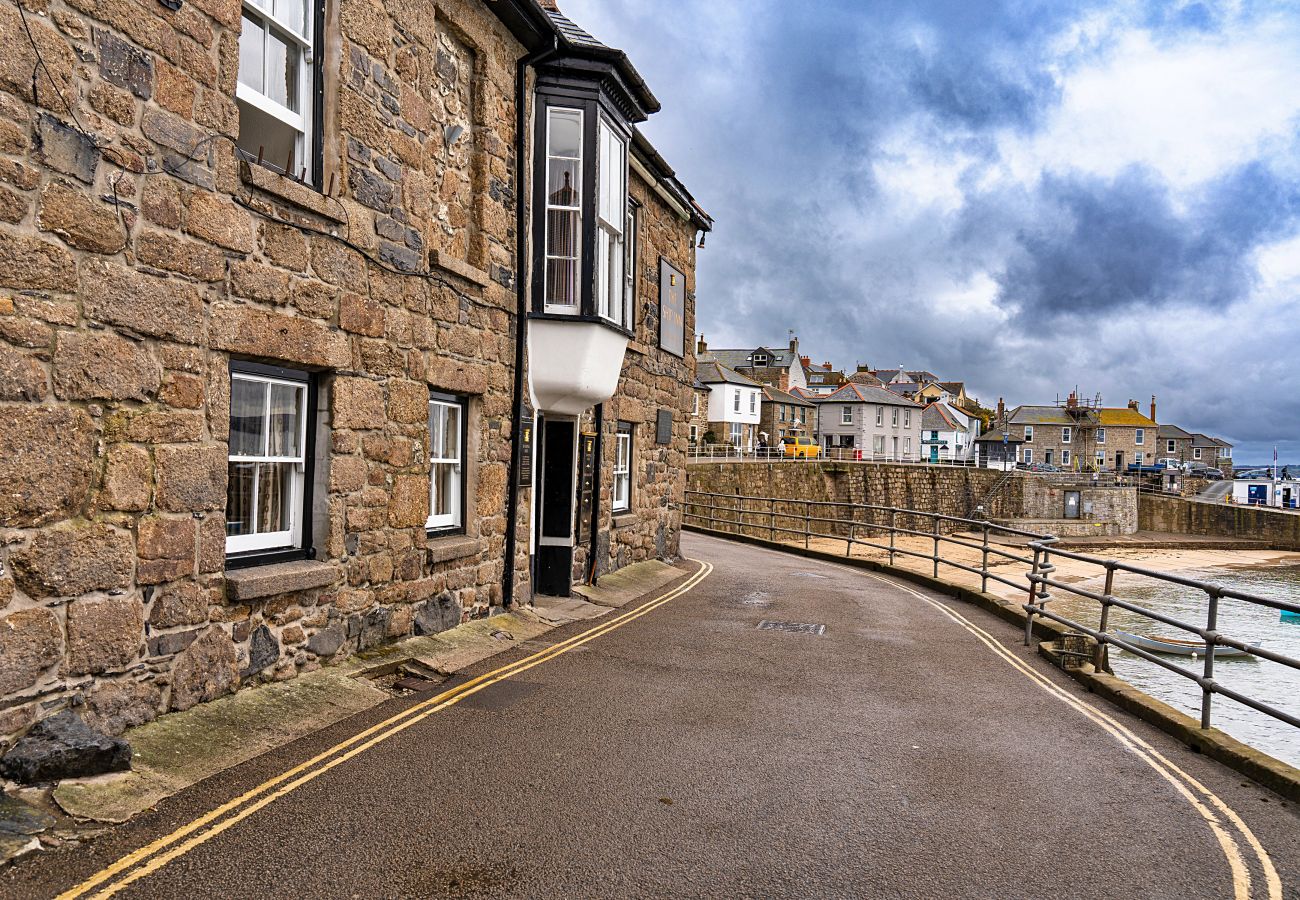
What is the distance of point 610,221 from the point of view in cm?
1145

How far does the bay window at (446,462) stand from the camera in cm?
885

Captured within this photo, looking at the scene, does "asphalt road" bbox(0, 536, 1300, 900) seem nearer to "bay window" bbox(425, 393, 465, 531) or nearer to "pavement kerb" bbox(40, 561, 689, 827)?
"pavement kerb" bbox(40, 561, 689, 827)

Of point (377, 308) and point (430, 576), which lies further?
point (430, 576)

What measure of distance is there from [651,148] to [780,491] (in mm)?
30882

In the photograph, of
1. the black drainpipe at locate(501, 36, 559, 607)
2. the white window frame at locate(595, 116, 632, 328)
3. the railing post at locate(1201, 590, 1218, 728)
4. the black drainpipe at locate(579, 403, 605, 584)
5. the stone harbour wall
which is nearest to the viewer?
the stone harbour wall

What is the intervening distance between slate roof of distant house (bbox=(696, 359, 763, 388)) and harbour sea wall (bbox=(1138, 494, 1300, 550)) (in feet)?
98.2

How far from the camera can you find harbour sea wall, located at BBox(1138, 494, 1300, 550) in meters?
50.3

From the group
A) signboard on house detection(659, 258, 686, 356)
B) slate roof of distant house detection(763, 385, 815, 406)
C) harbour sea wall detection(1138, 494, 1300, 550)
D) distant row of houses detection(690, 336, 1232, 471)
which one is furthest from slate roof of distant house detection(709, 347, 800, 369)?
signboard on house detection(659, 258, 686, 356)

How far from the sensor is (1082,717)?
285 inches

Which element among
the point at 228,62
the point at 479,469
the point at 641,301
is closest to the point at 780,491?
the point at 641,301

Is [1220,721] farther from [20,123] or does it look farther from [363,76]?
[20,123]

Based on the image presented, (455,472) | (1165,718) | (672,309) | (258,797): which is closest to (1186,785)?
(1165,718)

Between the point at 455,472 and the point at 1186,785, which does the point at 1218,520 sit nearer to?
the point at 1186,785

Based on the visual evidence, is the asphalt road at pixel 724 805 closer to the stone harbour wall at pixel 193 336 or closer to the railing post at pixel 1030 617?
the stone harbour wall at pixel 193 336
